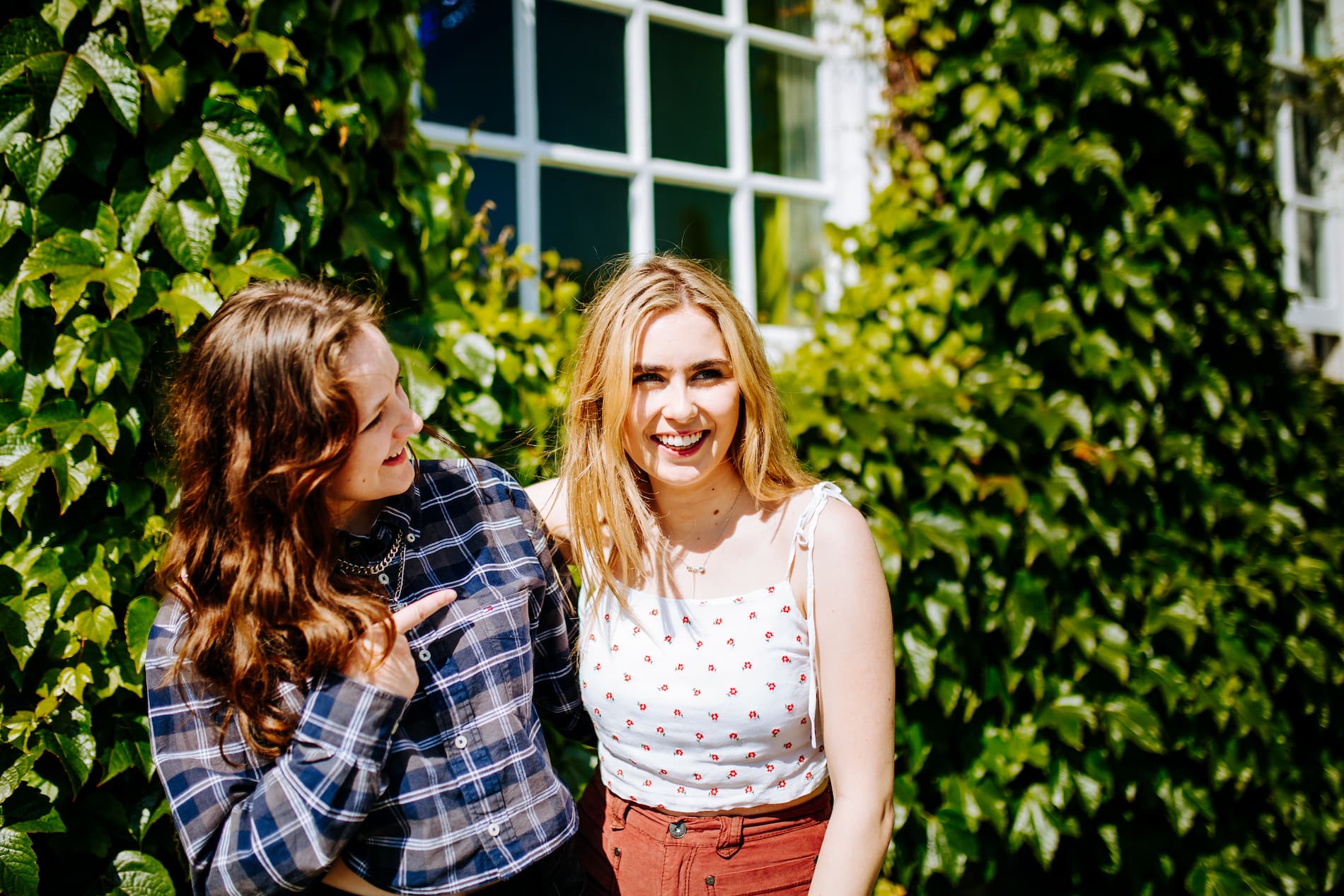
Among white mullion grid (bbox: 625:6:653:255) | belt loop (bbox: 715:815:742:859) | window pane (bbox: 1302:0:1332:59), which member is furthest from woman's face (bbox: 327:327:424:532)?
window pane (bbox: 1302:0:1332:59)

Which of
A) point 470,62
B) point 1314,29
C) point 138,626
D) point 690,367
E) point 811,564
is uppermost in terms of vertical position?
point 1314,29

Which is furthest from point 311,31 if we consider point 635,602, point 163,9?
point 635,602

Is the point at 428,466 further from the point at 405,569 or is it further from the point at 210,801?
the point at 210,801

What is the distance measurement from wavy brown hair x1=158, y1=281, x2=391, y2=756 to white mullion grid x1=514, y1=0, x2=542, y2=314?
5.29ft

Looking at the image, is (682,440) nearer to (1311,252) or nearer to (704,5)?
(704,5)

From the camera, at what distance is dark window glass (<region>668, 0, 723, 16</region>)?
3354 millimetres

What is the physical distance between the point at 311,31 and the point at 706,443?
1.30m

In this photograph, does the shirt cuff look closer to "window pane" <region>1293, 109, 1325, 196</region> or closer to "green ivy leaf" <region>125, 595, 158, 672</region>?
"green ivy leaf" <region>125, 595, 158, 672</region>

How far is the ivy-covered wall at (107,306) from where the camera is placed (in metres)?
1.70

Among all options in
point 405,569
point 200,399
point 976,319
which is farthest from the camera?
point 976,319

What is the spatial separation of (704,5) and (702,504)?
241 cm

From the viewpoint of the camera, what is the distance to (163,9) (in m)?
1.77

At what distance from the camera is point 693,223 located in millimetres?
3375

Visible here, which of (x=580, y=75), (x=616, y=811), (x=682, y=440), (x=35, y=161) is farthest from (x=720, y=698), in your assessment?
(x=580, y=75)
